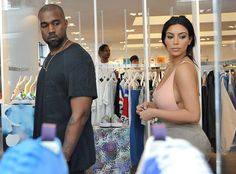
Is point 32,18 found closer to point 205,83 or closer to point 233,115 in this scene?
point 205,83

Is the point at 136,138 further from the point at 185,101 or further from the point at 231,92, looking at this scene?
the point at 185,101

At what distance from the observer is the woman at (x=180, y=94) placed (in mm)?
1565

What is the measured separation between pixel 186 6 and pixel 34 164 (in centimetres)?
733

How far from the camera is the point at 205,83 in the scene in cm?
502

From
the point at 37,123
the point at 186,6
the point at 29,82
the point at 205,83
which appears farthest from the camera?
the point at 186,6

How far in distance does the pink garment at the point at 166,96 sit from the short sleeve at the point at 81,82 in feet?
0.92

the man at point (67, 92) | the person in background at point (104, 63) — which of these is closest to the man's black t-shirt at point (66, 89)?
the man at point (67, 92)

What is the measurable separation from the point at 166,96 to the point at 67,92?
15.6 inches

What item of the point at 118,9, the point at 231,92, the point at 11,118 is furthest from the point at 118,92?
the point at 118,9

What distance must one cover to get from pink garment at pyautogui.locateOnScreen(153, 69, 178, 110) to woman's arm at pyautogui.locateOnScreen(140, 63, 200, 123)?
25 mm

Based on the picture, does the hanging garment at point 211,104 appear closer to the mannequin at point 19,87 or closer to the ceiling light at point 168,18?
the mannequin at point 19,87

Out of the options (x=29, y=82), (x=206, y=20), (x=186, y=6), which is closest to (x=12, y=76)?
(x=29, y=82)

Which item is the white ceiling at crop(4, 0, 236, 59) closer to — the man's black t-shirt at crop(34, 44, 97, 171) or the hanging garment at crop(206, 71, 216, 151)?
the hanging garment at crop(206, 71, 216, 151)

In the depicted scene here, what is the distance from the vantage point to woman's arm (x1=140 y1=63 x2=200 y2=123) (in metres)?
1.55
